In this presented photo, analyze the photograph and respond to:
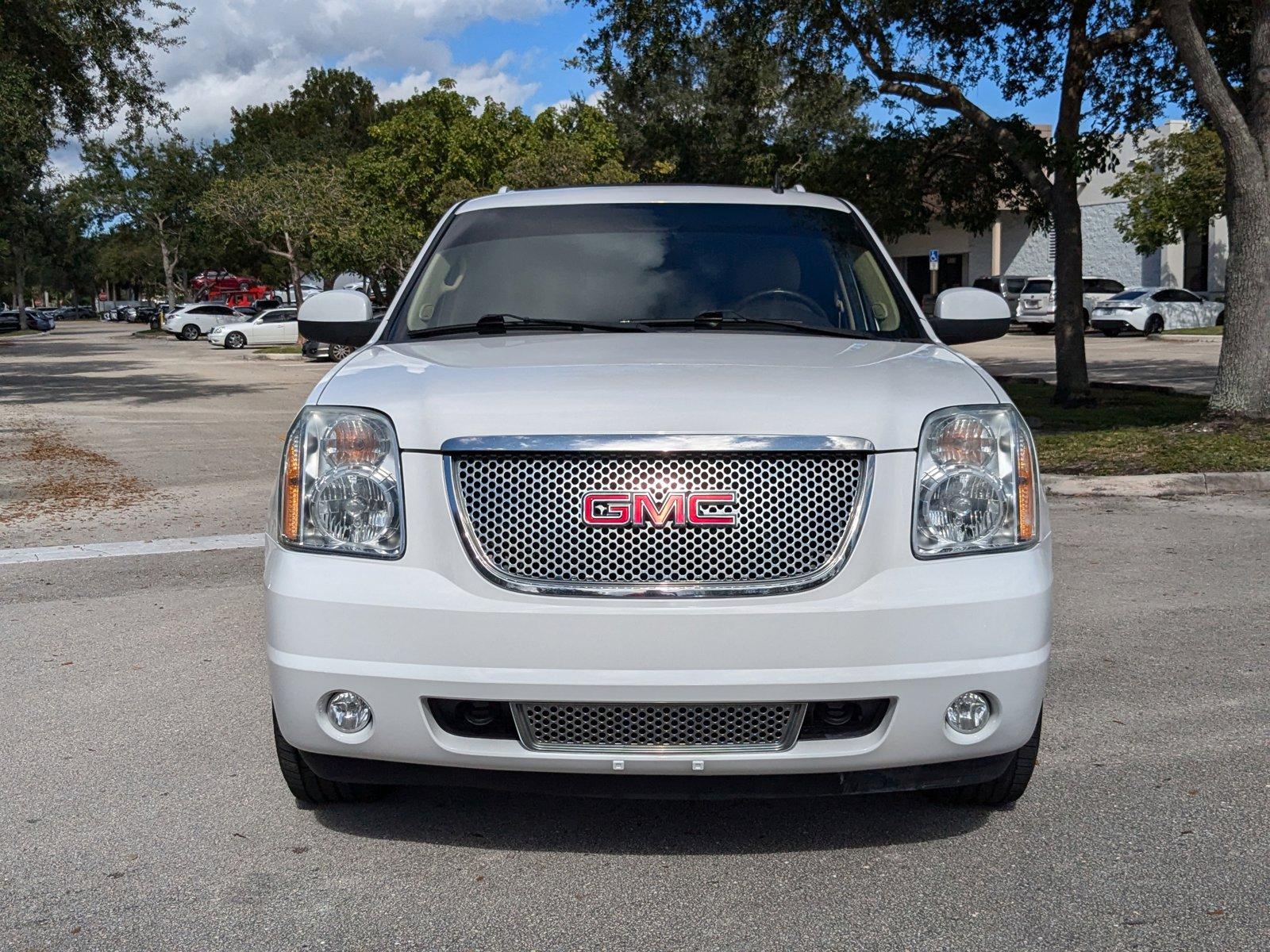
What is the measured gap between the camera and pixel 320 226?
4291 centimetres

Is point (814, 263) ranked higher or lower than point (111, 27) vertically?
lower

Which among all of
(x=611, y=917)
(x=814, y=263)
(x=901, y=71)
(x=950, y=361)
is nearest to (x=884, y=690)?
(x=611, y=917)

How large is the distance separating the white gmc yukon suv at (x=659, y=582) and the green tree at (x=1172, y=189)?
37764 millimetres

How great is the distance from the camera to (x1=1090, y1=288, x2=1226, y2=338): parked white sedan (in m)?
37.9

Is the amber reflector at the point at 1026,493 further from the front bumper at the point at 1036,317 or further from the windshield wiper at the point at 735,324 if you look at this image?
the front bumper at the point at 1036,317

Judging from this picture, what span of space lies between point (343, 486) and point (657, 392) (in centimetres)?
81

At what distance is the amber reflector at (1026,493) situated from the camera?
3.42 metres

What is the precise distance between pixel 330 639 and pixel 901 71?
1523 centimetres

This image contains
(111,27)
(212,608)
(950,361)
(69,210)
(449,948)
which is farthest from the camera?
(69,210)

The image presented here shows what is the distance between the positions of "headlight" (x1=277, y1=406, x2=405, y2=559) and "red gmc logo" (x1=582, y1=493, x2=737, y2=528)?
498mm

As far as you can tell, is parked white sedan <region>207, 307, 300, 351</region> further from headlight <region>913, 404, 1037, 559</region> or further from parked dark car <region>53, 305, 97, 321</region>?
parked dark car <region>53, 305, 97, 321</region>

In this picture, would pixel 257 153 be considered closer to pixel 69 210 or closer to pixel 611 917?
pixel 69 210

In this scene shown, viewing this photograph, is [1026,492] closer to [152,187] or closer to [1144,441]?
[1144,441]

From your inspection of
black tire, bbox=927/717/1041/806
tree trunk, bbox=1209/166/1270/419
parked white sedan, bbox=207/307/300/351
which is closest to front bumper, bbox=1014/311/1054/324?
parked white sedan, bbox=207/307/300/351
